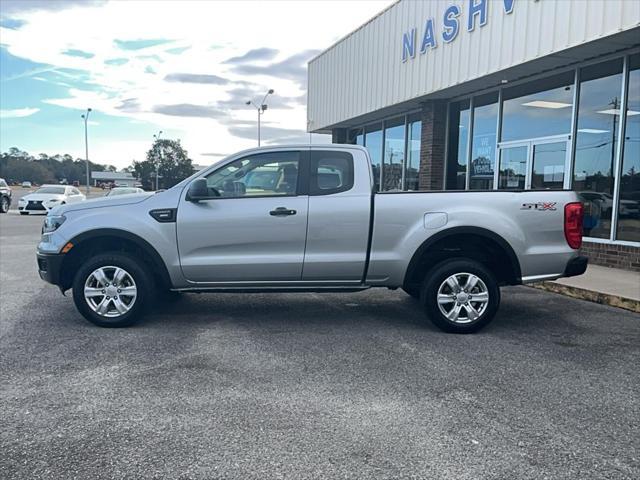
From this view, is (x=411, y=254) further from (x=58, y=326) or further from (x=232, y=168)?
(x=58, y=326)

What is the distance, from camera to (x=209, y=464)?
3.12 meters

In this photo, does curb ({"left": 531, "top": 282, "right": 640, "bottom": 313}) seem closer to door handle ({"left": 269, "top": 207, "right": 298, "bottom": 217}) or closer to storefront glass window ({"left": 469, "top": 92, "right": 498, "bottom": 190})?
door handle ({"left": 269, "top": 207, "right": 298, "bottom": 217})

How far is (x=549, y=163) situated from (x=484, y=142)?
7.98 feet

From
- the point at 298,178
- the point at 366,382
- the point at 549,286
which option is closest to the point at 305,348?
the point at 366,382

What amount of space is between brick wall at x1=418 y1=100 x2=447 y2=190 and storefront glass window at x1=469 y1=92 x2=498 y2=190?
3.18ft

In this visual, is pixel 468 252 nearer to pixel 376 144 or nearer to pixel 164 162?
pixel 376 144

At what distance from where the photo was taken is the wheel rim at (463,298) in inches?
231

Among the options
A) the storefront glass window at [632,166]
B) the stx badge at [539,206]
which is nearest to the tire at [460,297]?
the stx badge at [539,206]

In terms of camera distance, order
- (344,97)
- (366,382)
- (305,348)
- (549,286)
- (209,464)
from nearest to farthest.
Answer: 1. (209,464)
2. (366,382)
3. (305,348)
4. (549,286)
5. (344,97)

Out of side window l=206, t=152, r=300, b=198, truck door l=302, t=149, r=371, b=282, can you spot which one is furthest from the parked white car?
truck door l=302, t=149, r=371, b=282

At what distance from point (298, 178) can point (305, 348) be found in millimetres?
1815

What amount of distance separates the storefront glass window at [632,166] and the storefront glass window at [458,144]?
4.87 metres

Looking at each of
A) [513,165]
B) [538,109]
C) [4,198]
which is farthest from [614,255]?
[4,198]

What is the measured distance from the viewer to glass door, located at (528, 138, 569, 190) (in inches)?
437
